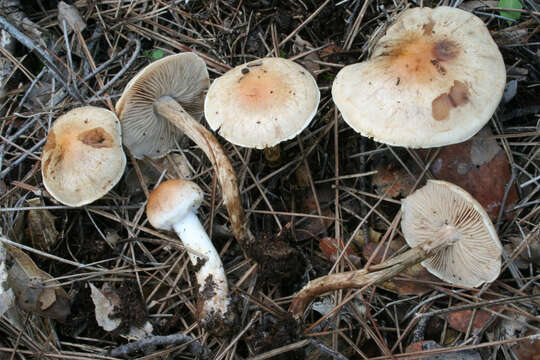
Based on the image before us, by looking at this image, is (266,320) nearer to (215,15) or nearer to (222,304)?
(222,304)

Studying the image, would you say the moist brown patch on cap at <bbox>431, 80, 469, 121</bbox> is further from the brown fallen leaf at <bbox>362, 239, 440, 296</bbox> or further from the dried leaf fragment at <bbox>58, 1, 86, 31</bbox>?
the dried leaf fragment at <bbox>58, 1, 86, 31</bbox>


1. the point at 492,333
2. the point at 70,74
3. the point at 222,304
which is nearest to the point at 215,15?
the point at 70,74

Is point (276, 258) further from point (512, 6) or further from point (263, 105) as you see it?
point (512, 6)

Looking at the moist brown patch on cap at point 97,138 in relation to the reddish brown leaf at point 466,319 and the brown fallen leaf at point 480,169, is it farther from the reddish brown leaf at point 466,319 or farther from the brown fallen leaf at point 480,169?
the reddish brown leaf at point 466,319

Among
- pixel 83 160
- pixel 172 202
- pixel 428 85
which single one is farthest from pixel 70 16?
pixel 428 85

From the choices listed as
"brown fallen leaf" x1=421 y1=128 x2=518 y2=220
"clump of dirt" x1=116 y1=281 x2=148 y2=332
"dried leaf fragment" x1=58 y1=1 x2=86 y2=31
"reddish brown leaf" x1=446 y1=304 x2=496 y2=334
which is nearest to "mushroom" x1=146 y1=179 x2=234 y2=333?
"clump of dirt" x1=116 y1=281 x2=148 y2=332

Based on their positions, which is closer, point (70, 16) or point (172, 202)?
point (172, 202)

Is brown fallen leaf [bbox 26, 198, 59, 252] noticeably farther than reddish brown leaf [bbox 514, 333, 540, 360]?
Yes

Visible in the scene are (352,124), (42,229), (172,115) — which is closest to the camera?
(352,124)
